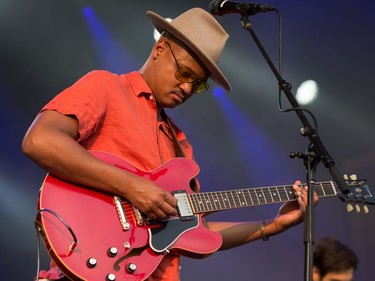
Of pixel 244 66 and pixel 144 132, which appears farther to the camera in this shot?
pixel 244 66

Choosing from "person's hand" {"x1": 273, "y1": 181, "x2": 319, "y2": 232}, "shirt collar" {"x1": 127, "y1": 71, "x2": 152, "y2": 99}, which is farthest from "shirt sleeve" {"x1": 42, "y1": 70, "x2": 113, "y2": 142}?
"person's hand" {"x1": 273, "y1": 181, "x2": 319, "y2": 232}

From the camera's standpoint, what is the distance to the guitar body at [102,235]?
2.12 metres

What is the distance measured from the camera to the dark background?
20.6 ft

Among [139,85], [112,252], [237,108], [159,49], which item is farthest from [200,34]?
[237,108]

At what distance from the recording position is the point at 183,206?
2566 mm

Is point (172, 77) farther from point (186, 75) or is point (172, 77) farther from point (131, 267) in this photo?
point (131, 267)

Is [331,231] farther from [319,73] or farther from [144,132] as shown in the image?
[144,132]

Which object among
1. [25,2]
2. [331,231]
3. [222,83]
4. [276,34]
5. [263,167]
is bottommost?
[222,83]

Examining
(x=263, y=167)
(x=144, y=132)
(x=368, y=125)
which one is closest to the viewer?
(x=144, y=132)

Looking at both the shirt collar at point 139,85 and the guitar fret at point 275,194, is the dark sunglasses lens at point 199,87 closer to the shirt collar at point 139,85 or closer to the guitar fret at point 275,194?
the shirt collar at point 139,85

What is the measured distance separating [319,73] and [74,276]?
199 inches

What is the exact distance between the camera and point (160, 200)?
2389 millimetres

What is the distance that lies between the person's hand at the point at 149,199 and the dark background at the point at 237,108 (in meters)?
4.12

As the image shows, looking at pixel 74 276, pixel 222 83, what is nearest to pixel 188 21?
pixel 222 83
